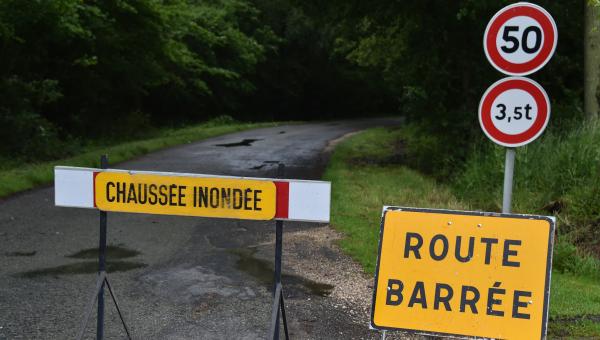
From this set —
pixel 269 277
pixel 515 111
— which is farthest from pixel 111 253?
pixel 515 111

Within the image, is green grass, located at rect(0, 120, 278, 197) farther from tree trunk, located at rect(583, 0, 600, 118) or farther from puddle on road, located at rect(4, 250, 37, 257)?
tree trunk, located at rect(583, 0, 600, 118)

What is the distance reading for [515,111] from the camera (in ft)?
18.3

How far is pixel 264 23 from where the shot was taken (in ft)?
142

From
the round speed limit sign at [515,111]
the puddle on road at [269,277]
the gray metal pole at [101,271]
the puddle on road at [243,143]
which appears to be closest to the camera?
the gray metal pole at [101,271]

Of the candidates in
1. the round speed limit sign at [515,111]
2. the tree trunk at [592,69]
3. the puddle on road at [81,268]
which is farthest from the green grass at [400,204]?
the tree trunk at [592,69]

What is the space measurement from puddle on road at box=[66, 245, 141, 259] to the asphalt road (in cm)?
1

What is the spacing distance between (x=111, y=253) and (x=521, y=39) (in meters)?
5.18

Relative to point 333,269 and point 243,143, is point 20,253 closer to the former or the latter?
point 333,269

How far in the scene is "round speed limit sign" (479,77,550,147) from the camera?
5496mm

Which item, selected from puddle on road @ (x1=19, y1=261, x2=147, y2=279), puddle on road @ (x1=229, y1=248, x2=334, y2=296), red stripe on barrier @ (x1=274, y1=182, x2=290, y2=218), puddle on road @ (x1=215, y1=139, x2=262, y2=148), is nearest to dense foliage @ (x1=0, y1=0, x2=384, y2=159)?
puddle on road @ (x1=215, y1=139, x2=262, y2=148)

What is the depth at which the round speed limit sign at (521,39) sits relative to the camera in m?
5.39

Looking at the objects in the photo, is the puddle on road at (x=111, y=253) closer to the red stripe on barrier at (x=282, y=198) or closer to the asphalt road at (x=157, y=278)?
the asphalt road at (x=157, y=278)

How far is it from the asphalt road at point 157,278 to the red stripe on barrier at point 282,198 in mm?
1265

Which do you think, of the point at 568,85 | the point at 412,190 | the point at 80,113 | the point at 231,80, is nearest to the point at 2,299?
the point at 412,190
